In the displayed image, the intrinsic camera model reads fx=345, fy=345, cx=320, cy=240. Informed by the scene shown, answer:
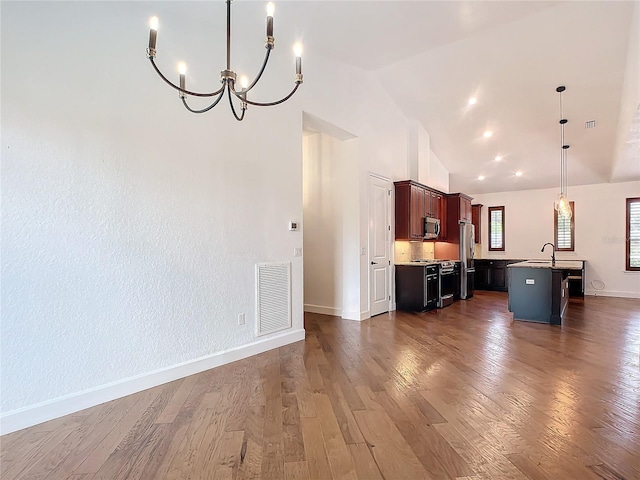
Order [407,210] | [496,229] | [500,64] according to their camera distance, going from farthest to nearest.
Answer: [496,229] < [407,210] < [500,64]

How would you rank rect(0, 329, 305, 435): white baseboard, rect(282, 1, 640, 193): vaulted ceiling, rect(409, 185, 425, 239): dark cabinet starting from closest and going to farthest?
rect(0, 329, 305, 435): white baseboard, rect(282, 1, 640, 193): vaulted ceiling, rect(409, 185, 425, 239): dark cabinet

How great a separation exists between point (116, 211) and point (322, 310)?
4.02 m

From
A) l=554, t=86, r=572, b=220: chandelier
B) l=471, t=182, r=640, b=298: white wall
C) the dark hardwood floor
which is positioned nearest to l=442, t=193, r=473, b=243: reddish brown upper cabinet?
l=554, t=86, r=572, b=220: chandelier

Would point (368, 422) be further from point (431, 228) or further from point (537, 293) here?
point (431, 228)

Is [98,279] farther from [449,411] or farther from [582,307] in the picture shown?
[582,307]

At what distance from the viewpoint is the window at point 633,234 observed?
8109 millimetres

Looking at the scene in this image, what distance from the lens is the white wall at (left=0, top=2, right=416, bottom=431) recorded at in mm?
2359

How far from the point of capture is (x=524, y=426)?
229 centimetres

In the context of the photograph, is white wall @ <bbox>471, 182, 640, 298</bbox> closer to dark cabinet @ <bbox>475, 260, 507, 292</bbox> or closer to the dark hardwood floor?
dark cabinet @ <bbox>475, 260, 507, 292</bbox>

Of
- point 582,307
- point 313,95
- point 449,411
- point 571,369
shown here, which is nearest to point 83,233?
point 449,411

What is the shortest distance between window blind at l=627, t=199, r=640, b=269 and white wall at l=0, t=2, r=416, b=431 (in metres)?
Answer: 8.79

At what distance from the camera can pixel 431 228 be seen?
23.6 ft

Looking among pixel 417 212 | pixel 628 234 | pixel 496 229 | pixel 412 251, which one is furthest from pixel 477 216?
pixel 417 212

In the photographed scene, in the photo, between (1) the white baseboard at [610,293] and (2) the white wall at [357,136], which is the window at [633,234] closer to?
(1) the white baseboard at [610,293]
